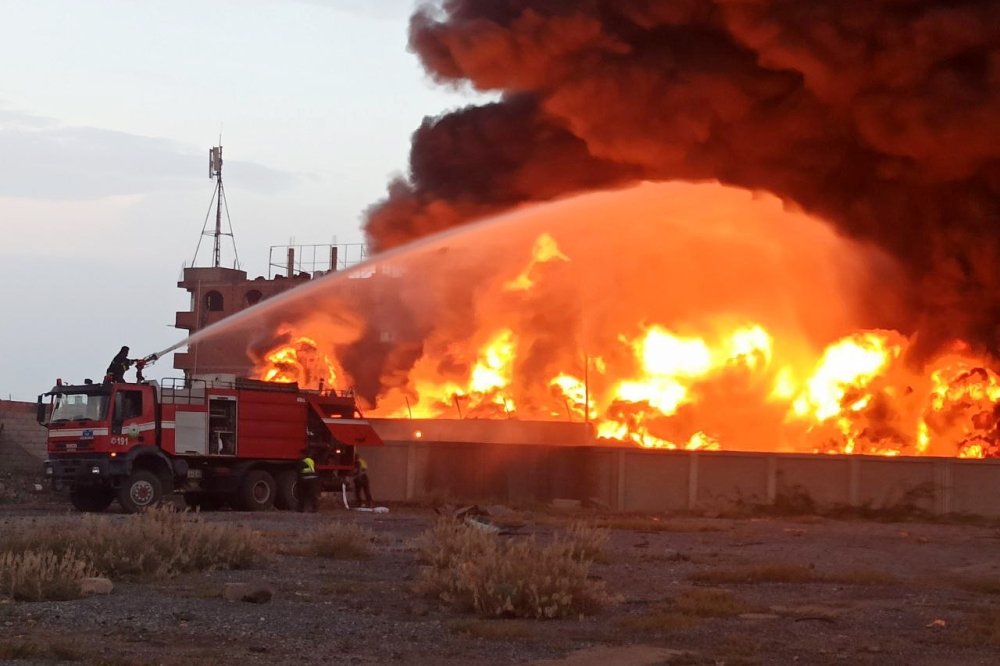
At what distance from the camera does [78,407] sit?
26812 mm

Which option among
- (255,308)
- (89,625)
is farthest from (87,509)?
(89,625)

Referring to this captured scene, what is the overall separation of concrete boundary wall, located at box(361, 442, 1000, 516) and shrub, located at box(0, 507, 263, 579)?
16.9 m

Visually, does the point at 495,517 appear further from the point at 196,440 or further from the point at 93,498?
the point at 93,498

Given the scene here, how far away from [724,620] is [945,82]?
2352 centimetres

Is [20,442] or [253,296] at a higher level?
[253,296]

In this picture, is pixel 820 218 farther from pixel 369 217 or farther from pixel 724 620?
pixel 724 620

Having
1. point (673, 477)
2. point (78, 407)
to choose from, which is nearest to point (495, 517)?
point (673, 477)

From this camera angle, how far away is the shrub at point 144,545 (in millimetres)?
14398

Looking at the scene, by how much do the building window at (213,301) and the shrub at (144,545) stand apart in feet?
165

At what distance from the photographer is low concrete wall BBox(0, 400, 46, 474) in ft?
111

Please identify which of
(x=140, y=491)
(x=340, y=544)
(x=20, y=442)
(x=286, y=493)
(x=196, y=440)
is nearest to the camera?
(x=340, y=544)

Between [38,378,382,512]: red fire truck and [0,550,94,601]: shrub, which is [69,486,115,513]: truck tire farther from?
[0,550,94,601]: shrub

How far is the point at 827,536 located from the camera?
2295 cm

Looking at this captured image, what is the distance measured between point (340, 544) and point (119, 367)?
1155 cm
